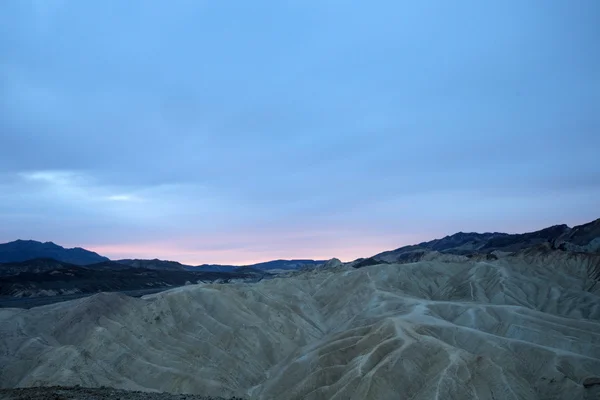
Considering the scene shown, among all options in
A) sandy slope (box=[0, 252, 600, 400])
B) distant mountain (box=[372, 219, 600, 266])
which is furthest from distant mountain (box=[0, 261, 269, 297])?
distant mountain (box=[372, 219, 600, 266])

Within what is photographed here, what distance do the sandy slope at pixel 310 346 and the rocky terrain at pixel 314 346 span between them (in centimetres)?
14

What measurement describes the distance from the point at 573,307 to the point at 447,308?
897 inches

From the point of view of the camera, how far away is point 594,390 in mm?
31938

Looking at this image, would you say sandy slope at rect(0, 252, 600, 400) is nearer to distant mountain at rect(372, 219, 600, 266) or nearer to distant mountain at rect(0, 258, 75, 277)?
distant mountain at rect(372, 219, 600, 266)

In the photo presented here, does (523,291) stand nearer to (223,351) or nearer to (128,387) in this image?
(223,351)

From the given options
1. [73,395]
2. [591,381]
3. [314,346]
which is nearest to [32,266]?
[314,346]

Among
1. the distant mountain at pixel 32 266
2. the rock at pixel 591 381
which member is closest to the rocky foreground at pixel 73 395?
the rock at pixel 591 381

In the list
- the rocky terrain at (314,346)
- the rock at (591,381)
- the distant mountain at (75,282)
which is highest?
the distant mountain at (75,282)

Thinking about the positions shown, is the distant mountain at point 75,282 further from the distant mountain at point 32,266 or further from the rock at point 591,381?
the rock at point 591,381

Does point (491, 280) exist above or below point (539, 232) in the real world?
below

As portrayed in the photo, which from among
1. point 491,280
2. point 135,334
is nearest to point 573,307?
point 491,280

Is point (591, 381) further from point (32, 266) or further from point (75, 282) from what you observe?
point (32, 266)

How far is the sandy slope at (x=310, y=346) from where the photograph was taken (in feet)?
111

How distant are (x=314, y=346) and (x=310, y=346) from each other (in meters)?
2.17
